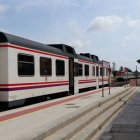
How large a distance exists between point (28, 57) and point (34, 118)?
17.6 ft

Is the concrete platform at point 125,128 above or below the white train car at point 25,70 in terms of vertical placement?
below

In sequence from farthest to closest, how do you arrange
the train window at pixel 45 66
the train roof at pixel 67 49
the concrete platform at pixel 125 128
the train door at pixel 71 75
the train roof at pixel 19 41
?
1. the train door at pixel 71 75
2. the train roof at pixel 67 49
3. the train window at pixel 45 66
4. the train roof at pixel 19 41
5. the concrete platform at pixel 125 128

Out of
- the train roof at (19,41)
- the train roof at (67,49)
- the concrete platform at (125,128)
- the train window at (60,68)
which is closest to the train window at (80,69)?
the train roof at (67,49)

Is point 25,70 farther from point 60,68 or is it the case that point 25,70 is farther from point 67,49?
point 67,49

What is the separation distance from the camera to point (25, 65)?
59.7 feet

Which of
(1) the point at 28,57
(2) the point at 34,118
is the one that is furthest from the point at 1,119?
(1) the point at 28,57

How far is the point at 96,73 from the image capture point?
3972 cm

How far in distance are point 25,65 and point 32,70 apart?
1073 millimetres

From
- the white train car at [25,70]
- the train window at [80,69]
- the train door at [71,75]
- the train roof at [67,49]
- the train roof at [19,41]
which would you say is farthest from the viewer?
the train window at [80,69]

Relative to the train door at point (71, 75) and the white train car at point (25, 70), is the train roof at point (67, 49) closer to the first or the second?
the train door at point (71, 75)

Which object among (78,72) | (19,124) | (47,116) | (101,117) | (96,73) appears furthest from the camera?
(96,73)

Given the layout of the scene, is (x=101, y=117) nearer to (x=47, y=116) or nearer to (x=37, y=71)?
(x=47, y=116)

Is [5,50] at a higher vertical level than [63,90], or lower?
higher

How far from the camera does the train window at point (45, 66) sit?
20730mm
